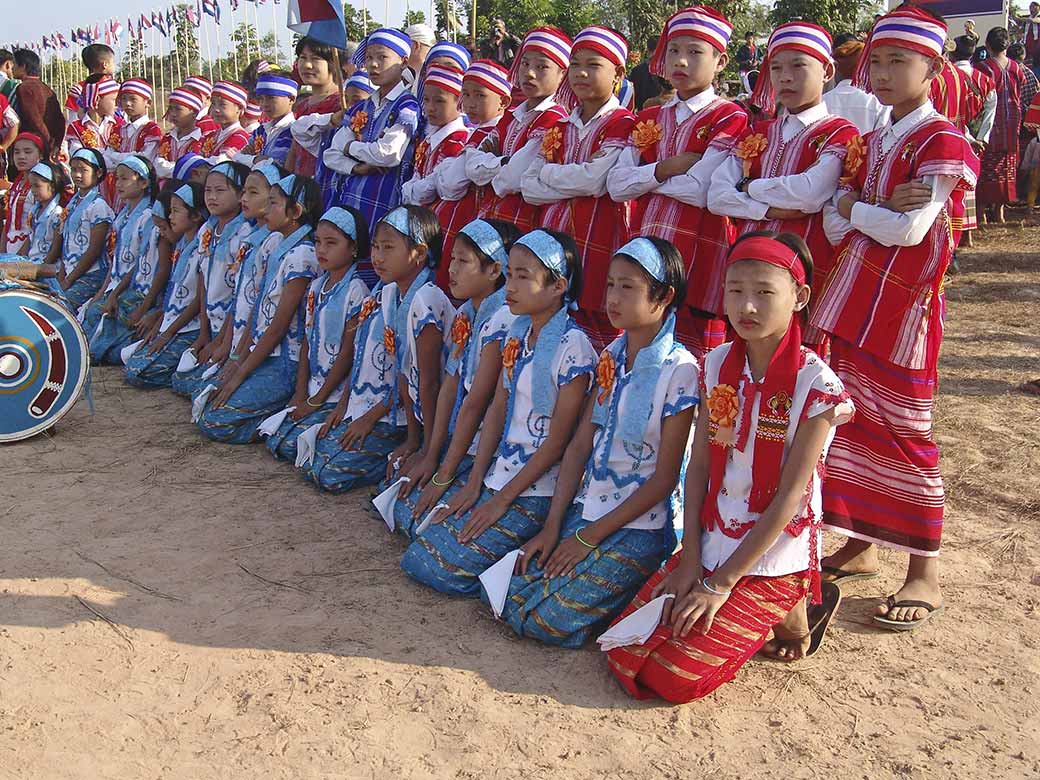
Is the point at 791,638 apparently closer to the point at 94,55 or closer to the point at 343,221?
the point at 343,221

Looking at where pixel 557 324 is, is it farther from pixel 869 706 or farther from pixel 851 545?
pixel 869 706

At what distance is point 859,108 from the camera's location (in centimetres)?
541

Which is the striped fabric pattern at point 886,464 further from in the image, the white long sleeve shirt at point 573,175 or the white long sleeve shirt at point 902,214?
the white long sleeve shirt at point 573,175

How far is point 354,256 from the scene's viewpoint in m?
5.25

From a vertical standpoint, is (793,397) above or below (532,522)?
above

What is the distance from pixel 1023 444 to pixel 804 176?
6.89 feet

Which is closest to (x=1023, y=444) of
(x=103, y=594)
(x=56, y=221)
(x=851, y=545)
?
(x=851, y=545)

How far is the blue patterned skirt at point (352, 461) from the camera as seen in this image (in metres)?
4.66

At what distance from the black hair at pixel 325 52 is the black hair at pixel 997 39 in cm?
614

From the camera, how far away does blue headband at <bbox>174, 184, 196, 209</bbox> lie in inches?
→ 268

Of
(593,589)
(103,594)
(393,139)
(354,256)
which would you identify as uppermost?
(393,139)

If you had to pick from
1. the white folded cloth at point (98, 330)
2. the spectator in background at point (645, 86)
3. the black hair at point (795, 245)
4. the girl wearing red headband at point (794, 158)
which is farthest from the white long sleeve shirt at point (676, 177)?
the white folded cloth at point (98, 330)

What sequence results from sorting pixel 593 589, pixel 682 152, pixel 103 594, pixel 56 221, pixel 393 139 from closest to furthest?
pixel 593 589 < pixel 103 594 < pixel 682 152 < pixel 393 139 < pixel 56 221

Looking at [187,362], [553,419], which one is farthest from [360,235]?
[553,419]
